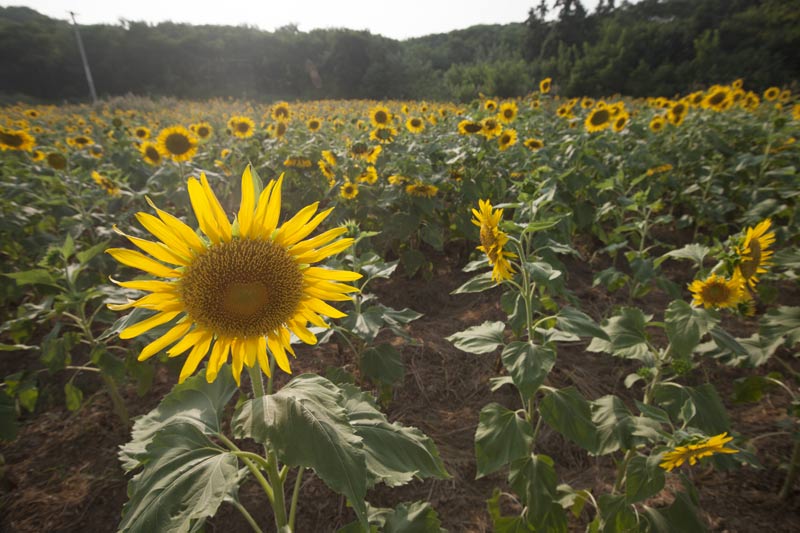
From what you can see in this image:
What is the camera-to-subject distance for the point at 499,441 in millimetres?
1707

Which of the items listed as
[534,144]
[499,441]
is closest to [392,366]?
[499,441]

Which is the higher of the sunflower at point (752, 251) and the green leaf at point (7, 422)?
the sunflower at point (752, 251)

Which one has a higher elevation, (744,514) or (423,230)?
(423,230)

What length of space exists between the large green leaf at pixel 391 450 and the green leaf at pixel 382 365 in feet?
3.18

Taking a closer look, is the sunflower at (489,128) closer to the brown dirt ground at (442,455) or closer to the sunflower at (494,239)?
the brown dirt ground at (442,455)

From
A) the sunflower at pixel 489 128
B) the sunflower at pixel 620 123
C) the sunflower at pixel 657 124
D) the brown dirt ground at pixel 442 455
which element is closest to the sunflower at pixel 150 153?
the brown dirt ground at pixel 442 455

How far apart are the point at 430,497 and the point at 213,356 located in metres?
1.62

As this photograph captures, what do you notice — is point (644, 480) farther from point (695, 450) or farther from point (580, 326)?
point (580, 326)

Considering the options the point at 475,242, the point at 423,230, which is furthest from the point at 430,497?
the point at 475,242

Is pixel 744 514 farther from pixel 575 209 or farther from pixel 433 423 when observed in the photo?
pixel 575 209

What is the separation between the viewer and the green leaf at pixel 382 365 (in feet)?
7.42

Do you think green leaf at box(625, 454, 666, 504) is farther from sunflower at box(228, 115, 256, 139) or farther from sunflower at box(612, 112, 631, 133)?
sunflower at box(228, 115, 256, 139)

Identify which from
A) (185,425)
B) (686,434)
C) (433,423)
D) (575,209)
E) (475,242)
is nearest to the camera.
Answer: (185,425)

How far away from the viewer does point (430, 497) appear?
213 centimetres
